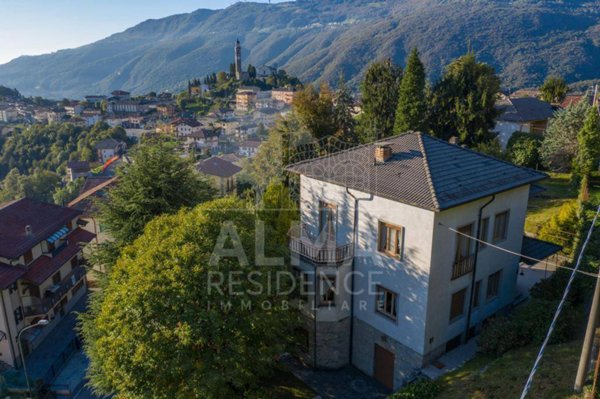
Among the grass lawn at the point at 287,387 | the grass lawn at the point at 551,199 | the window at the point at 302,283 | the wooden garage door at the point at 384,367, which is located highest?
the window at the point at 302,283

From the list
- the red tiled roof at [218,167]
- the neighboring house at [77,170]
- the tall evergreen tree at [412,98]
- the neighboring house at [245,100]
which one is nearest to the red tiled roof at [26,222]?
the tall evergreen tree at [412,98]

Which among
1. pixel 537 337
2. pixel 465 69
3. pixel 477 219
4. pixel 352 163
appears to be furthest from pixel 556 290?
pixel 465 69

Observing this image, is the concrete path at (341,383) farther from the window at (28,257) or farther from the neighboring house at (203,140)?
the neighboring house at (203,140)

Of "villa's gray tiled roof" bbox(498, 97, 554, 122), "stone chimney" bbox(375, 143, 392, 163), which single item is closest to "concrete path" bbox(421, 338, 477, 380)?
"stone chimney" bbox(375, 143, 392, 163)

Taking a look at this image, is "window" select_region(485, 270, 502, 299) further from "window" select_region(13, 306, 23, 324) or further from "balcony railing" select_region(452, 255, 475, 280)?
"window" select_region(13, 306, 23, 324)

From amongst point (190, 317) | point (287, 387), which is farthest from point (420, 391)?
point (190, 317)

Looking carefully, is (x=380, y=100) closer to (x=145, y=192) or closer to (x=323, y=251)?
(x=145, y=192)
